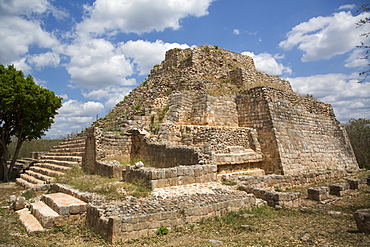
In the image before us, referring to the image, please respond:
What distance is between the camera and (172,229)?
19.4 feet

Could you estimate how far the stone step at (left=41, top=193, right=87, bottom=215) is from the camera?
650 cm

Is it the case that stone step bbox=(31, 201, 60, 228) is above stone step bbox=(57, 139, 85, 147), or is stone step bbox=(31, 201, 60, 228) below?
below

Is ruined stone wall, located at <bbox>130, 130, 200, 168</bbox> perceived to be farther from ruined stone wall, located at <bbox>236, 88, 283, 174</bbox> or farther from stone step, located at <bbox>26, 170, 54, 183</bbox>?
ruined stone wall, located at <bbox>236, 88, 283, 174</bbox>

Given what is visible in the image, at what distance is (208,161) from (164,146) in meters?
2.27

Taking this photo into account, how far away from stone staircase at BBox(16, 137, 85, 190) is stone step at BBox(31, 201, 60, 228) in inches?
128

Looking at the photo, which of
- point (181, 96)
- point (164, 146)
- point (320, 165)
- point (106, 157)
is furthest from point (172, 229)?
point (320, 165)

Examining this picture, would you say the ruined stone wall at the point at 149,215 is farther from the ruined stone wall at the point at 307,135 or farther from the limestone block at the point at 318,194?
the ruined stone wall at the point at 307,135

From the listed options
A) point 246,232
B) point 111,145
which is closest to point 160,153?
point 111,145

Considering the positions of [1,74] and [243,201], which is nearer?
[243,201]

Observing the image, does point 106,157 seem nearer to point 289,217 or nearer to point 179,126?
point 179,126

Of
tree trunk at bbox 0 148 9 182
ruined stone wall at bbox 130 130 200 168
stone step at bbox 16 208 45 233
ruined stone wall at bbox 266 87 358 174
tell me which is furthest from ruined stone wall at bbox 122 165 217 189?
tree trunk at bbox 0 148 9 182

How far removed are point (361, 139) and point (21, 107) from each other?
30.3 meters

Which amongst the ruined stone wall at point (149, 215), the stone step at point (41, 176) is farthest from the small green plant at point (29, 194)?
the ruined stone wall at point (149, 215)

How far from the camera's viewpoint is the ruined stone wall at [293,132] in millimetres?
13266
